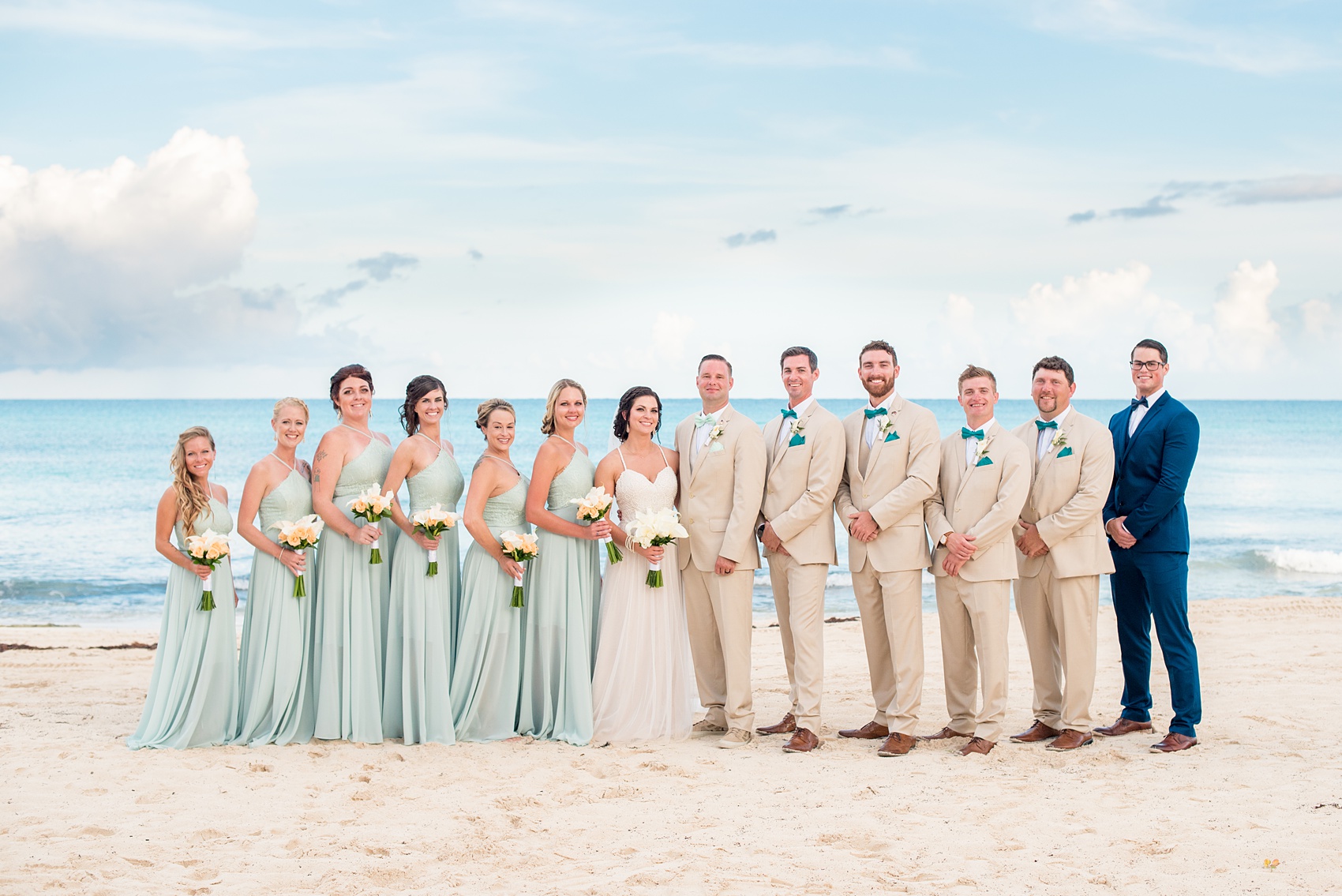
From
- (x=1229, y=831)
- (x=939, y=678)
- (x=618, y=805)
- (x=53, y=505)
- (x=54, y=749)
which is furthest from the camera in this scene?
(x=53, y=505)

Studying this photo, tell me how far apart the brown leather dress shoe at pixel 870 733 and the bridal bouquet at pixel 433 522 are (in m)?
2.88

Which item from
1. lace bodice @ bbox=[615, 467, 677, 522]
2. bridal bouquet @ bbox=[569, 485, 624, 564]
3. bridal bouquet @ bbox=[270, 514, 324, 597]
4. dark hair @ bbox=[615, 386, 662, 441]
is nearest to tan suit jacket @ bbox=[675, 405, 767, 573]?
lace bodice @ bbox=[615, 467, 677, 522]

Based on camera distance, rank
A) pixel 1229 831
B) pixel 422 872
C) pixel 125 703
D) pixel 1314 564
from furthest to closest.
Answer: pixel 1314 564
pixel 125 703
pixel 1229 831
pixel 422 872

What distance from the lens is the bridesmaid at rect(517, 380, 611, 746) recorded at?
6691mm

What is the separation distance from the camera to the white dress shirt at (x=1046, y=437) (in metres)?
6.52

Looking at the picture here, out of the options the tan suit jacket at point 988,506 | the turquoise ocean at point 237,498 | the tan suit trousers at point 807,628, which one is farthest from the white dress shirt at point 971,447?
the turquoise ocean at point 237,498

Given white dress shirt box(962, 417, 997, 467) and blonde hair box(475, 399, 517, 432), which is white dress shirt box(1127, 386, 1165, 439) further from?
blonde hair box(475, 399, 517, 432)

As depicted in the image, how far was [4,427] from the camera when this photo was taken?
63844 mm

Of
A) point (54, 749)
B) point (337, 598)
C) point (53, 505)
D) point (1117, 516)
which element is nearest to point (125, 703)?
point (54, 749)

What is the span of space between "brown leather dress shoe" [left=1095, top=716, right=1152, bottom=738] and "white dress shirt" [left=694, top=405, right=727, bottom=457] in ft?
10.3

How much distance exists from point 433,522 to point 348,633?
94cm

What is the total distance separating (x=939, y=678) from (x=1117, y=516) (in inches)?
121

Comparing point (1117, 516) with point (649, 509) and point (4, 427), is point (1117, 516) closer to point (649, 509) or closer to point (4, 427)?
point (649, 509)

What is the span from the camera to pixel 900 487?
6.30m
